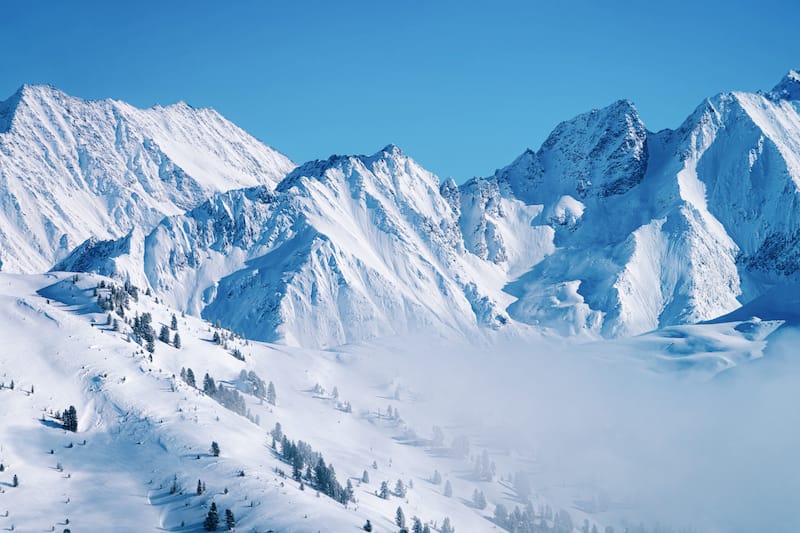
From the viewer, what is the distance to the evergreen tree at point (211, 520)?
83875mm

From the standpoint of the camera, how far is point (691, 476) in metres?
189

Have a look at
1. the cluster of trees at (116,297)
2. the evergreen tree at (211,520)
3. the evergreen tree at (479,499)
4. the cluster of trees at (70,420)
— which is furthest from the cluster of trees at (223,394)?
the evergreen tree at (211,520)

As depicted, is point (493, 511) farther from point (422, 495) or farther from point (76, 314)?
point (76, 314)

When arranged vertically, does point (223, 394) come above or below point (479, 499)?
above

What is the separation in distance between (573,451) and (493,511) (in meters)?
53.6

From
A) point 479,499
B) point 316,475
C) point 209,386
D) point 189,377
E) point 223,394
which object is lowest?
point 479,499

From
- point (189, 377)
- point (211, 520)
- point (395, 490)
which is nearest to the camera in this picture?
point (211, 520)

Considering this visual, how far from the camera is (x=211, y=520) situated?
276ft

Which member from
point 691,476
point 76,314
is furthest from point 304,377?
point 691,476

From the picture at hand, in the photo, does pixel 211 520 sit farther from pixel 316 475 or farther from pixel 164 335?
pixel 164 335

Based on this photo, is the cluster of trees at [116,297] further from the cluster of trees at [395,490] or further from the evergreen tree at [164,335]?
the cluster of trees at [395,490]

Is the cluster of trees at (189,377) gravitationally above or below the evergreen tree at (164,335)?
below

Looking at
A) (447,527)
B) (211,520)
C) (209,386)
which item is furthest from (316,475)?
(209,386)

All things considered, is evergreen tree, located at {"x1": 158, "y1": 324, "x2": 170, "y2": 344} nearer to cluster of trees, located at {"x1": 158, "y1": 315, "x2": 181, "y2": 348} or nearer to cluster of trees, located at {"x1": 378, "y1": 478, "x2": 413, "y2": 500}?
cluster of trees, located at {"x1": 158, "y1": 315, "x2": 181, "y2": 348}
